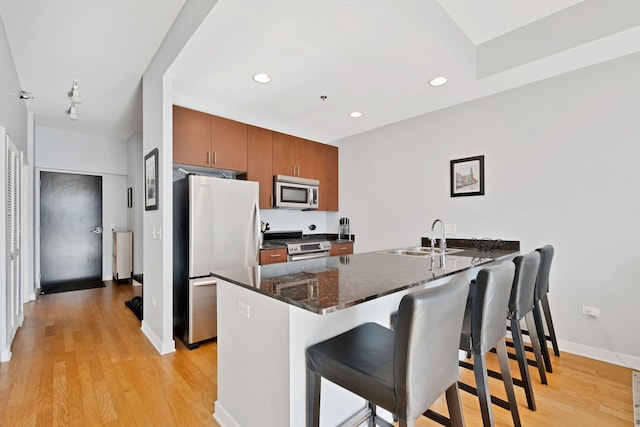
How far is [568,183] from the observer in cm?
257

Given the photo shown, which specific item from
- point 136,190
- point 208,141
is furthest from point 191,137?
point 136,190

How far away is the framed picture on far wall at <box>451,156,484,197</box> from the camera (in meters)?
3.09

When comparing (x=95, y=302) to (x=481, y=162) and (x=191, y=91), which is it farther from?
(x=481, y=162)

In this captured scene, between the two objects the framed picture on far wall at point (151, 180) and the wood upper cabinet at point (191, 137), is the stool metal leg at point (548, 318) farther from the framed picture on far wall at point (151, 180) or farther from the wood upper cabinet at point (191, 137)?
the framed picture on far wall at point (151, 180)

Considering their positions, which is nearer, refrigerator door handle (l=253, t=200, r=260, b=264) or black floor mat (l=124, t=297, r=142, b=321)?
refrigerator door handle (l=253, t=200, r=260, b=264)

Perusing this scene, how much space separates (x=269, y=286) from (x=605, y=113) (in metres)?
2.97

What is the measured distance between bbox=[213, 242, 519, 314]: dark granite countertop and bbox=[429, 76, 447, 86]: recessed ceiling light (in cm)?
156

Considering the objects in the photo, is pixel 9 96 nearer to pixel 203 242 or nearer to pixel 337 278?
pixel 203 242

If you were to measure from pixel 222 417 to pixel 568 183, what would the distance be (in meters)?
3.17

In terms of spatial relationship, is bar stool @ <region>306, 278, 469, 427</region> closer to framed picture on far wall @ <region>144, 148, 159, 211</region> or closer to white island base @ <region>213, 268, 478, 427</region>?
white island base @ <region>213, 268, 478, 427</region>

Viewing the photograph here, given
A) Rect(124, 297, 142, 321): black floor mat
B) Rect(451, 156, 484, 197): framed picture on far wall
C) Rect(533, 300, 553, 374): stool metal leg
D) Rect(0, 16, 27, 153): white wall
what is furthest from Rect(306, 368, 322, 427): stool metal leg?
Rect(0, 16, 27, 153): white wall

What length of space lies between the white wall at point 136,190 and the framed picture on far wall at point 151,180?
1902mm

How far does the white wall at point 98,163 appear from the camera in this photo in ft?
16.0

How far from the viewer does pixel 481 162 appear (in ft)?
10.1
